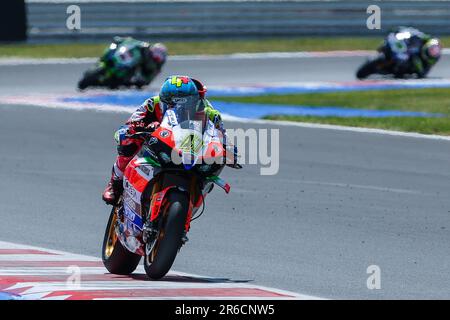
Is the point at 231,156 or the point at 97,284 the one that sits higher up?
the point at 231,156

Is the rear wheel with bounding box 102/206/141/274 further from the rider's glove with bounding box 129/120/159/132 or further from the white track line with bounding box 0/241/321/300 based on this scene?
the rider's glove with bounding box 129/120/159/132

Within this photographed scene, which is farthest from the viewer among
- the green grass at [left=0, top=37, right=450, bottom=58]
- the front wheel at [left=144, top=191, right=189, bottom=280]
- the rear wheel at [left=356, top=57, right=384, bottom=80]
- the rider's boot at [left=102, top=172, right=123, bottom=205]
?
the green grass at [left=0, top=37, right=450, bottom=58]

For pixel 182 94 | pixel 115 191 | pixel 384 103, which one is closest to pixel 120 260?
pixel 115 191

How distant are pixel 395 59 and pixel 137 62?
5002 mm

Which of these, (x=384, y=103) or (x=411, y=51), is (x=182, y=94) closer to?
(x=384, y=103)

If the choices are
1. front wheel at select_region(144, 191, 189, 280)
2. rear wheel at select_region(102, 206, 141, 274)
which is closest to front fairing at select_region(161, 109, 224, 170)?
front wheel at select_region(144, 191, 189, 280)

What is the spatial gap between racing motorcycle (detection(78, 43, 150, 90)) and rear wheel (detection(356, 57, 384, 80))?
15.3 ft

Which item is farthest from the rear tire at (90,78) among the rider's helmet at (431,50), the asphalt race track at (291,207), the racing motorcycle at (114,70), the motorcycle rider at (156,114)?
the motorcycle rider at (156,114)

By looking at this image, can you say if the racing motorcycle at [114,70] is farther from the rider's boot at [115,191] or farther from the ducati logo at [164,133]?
the ducati logo at [164,133]

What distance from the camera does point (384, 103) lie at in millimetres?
21234

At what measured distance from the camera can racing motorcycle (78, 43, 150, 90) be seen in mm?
22844

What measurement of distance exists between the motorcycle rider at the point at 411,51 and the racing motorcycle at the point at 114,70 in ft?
16.1

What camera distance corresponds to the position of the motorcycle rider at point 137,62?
22984 mm

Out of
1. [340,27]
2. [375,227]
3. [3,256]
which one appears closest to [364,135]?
[375,227]
